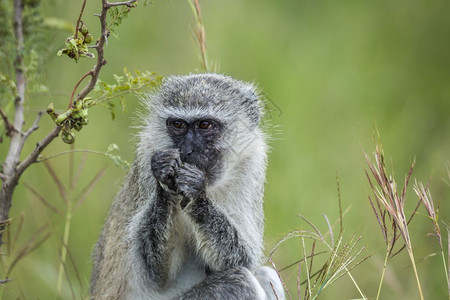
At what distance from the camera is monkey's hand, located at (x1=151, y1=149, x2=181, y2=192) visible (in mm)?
5355

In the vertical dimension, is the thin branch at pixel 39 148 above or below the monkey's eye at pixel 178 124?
below

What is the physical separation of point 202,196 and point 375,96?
4608mm

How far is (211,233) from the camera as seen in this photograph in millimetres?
5719

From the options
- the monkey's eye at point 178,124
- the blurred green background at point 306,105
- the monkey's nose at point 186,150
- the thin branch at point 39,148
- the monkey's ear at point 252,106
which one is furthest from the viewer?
the blurred green background at point 306,105

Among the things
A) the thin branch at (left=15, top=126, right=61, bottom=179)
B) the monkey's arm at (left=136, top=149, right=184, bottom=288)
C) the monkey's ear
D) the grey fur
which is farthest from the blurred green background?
the thin branch at (left=15, top=126, right=61, bottom=179)

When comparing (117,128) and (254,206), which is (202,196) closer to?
(254,206)

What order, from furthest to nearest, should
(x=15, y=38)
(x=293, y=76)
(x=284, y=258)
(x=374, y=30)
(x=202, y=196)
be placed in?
(x=374, y=30), (x=293, y=76), (x=284, y=258), (x=15, y=38), (x=202, y=196)

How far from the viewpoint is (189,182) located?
17.7 ft

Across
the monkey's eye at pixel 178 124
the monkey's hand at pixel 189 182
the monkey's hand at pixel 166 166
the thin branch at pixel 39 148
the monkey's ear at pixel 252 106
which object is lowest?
the monkey's hand at pixel 189 182

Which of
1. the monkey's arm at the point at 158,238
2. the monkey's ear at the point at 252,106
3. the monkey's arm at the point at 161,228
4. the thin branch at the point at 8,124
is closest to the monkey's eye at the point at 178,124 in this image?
the monkey's arm at the point at 161,228

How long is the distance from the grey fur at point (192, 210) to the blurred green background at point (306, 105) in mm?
1233

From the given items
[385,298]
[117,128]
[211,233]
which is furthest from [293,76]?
[211,233]

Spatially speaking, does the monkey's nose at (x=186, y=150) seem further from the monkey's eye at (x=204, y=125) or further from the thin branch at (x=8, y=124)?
the thin branch at (x=8, y=124)

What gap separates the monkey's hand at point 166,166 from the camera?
17.6 ft
